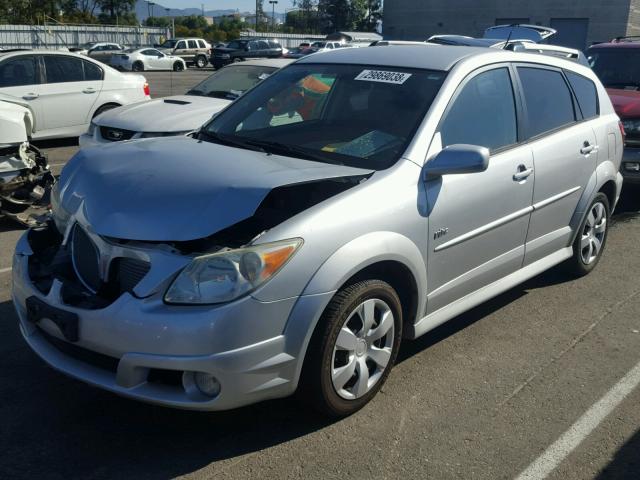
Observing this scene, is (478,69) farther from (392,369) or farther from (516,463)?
(516,463)

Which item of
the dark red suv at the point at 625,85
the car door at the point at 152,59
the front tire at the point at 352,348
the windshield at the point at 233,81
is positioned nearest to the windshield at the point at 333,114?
Answer: the front tire at the point at 352,348

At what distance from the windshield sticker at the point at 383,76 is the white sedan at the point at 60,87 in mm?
7480

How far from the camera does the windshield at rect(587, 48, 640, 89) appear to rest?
9609 mm

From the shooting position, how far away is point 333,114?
443 cm

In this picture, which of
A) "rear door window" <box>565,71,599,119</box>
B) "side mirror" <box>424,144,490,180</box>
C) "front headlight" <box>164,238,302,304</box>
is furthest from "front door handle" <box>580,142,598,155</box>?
"front headlight" <box>164,238,302,304</box>

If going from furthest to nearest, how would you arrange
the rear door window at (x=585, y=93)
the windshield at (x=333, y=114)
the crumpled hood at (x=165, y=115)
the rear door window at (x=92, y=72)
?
1. the rear door window at (x=92, y=72)
2. the crumpled hood at (x=165, y=115)
3. the rear door window at (x=585, y=93)
4. the windshield at (x=333, y=114)

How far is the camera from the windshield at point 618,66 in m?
9.61

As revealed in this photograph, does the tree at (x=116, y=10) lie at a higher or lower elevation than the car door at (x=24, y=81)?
higher

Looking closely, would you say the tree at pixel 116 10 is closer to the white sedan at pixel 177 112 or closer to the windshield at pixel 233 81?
the windshield at pixel 233 81

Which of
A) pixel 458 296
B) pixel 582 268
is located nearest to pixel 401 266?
pixel 458 296

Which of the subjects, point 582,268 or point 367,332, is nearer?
point 367,332

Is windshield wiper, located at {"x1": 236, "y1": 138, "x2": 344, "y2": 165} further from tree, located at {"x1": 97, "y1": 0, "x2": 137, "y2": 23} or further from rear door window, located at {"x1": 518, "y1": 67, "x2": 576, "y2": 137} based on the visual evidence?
tree, located at {"x1": 97, "y1": 0, "x2": 137, "y2": 23}

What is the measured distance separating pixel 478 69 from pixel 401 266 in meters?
1.49

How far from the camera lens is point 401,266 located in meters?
3.64
